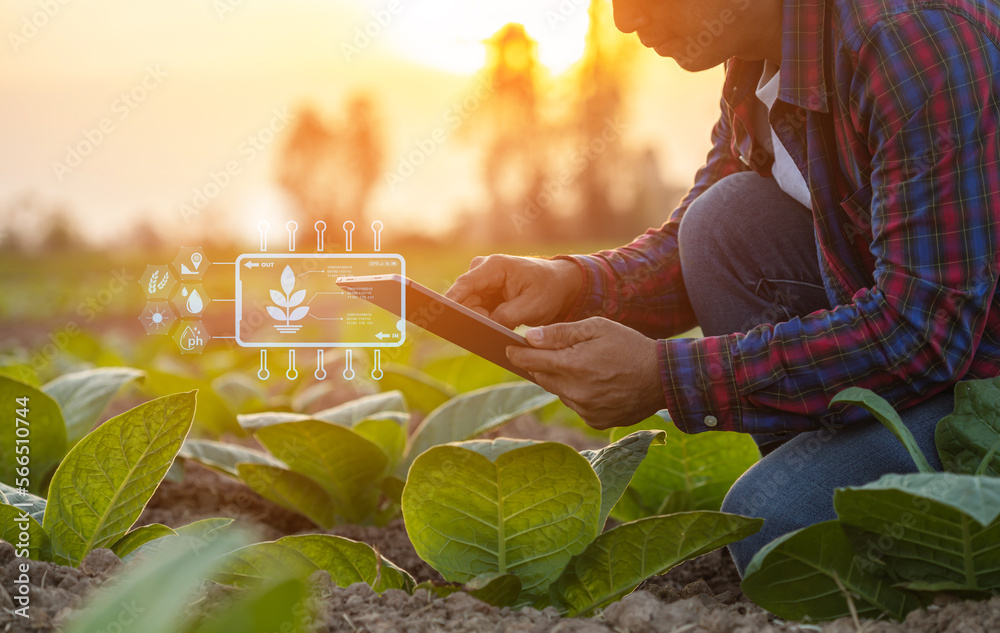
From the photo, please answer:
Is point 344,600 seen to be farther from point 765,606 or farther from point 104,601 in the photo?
point 765,606

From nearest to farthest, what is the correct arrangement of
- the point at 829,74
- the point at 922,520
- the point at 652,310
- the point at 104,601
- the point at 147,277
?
1. the point at 104,601
2. the point at 922,520
3. the point at 829,74
4. the point at 652,310
5. the point at 147,277

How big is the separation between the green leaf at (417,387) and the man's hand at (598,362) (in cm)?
94

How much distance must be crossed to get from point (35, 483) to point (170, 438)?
0.57 metres

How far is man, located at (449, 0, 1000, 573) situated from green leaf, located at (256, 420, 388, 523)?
12.4 inches

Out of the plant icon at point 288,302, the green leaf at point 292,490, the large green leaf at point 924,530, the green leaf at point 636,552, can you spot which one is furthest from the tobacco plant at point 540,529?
the plant icon at point 288,302

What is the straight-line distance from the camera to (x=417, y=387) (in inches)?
77.6

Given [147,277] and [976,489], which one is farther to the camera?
[147,277]

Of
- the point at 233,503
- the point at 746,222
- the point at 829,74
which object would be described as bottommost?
the point at 233,503

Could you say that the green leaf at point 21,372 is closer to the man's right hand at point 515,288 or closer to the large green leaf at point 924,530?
the man's right hand at point 515,288

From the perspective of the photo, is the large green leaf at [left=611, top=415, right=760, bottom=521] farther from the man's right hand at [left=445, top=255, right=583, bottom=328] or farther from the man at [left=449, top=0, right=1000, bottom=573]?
the man's right hand at [left=445, top=255, right=583, bottom=328]

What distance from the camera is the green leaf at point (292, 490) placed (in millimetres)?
1358

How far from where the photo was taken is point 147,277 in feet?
5.51

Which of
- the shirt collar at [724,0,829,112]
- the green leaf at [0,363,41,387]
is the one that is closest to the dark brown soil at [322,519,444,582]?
the green leaf at [0,363,41,387]

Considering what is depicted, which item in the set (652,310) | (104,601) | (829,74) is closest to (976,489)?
(829,74)
